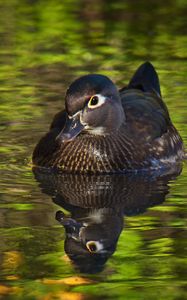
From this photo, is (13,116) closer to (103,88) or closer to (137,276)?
(103,88)

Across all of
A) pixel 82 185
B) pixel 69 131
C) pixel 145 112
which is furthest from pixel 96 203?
pixel 145 112

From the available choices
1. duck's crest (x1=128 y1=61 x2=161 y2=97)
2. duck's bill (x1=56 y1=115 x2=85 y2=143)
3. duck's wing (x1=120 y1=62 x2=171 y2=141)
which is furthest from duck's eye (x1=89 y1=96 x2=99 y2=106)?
duck's crest (x1=128 y1=61 x2=161 y2=97)

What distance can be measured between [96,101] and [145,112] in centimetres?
72

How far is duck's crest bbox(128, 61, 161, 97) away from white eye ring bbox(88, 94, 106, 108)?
1.31 m

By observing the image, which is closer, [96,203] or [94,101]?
[96,203]

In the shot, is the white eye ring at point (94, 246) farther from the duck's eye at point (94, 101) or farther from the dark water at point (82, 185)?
the duck's eye at point (94, 101)

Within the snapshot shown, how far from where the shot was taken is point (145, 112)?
11180 mm

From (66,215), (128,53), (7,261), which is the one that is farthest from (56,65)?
(7,261)

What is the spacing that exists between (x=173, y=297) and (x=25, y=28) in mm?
9098

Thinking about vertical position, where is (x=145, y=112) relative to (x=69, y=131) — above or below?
below

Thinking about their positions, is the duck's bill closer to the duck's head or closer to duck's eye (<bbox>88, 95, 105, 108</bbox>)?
the duck's head

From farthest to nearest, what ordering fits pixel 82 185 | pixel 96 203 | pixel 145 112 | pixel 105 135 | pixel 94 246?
pixel 145 112
pixel 105 135
pixel 82 185
pixel 96 203
pixel 94 246

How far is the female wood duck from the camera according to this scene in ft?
34.0

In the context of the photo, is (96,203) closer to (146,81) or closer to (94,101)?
(94,101)
